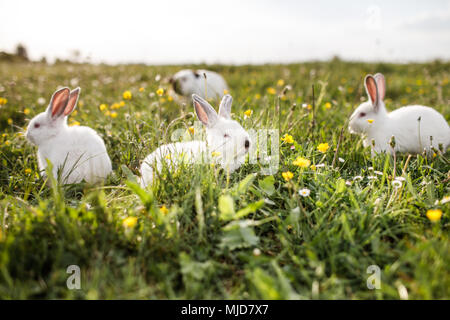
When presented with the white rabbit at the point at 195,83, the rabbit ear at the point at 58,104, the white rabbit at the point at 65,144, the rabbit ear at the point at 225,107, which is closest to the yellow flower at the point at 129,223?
the white rabbit at the point at 65,144

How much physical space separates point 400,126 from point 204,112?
1.88 metres

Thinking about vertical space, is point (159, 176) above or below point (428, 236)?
above

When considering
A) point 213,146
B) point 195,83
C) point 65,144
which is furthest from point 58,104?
point 195,83

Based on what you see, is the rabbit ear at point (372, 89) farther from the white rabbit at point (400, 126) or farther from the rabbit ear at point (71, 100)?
the rabbit ear at point (71, 100)

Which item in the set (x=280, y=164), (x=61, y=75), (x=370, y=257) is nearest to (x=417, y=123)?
(x=280, y=164)

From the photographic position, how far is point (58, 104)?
2.72 metres

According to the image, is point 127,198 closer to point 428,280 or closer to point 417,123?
point 428,280

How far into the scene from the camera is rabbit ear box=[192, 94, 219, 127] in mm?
2434

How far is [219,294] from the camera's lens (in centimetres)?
154

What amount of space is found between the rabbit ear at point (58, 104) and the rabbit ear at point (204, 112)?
1109 millimetres

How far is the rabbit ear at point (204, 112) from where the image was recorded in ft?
7.98

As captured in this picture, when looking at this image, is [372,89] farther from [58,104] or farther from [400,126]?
[58,104]

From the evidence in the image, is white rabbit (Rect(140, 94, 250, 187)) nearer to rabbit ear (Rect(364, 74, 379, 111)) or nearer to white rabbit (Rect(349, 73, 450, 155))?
white rabbit (Rect(349, 73, 450, 155))
